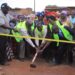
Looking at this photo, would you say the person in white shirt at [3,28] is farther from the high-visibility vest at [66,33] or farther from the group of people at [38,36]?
the high-visibility vest at [66,33]

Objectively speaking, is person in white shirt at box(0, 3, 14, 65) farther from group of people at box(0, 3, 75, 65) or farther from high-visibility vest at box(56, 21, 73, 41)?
high-visibility vest at box(56, 21, 73, 41)

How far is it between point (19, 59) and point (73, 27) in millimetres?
1903

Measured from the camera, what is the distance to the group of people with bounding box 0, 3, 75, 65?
1146 cm

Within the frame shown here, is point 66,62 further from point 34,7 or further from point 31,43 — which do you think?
point 34,7

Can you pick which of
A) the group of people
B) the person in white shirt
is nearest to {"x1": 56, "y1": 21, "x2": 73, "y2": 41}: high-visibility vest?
the group of people

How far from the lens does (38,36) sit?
11875 mm

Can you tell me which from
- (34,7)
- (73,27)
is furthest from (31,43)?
Answer: (34,7)

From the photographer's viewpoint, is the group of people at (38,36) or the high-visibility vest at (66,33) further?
the group of people at (38,36)

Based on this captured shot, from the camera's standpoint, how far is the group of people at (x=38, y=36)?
11459mm

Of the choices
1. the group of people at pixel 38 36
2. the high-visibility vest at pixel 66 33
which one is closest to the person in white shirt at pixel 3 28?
the group of people at pixel 38 36

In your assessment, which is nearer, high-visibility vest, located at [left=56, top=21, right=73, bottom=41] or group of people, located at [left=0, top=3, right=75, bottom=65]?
high-visibility vest, located at [left=56, top=21, right=73, bottom=41]

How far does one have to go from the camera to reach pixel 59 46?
11.6 m

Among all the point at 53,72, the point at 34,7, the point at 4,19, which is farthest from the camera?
the point at 34,7

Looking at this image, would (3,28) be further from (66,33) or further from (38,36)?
(66,33)
